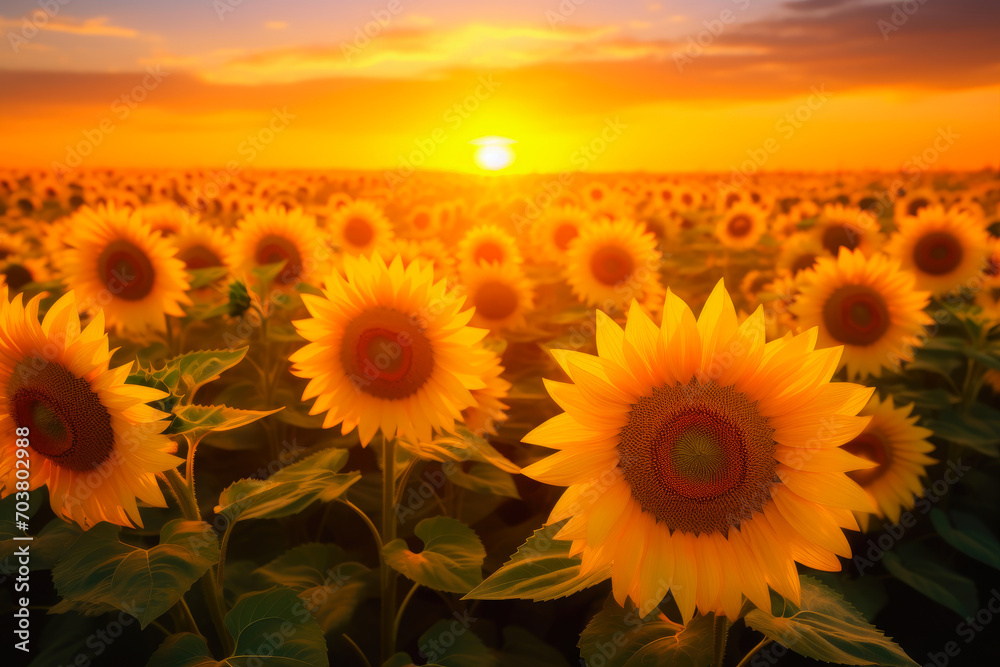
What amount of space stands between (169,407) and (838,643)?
2.09 meters

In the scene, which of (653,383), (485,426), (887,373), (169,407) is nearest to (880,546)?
(887,373)

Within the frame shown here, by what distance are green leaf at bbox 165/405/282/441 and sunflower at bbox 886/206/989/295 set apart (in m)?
7.20

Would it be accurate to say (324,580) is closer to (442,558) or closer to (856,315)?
(442,558)

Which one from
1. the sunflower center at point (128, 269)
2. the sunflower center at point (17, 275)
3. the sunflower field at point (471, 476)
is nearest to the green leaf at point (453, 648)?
the sunflower field at point (471, 476)

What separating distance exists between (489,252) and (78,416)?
579cm

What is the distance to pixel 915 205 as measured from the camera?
11602mm

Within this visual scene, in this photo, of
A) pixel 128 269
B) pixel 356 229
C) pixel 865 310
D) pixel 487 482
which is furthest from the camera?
pixel 356 229

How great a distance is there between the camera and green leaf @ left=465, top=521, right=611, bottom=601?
1.76 m

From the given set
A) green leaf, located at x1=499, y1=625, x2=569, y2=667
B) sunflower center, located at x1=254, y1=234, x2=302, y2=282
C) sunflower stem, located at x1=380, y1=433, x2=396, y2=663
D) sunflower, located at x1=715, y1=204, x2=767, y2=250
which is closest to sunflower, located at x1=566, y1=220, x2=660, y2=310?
sunflower center, located at x1=254, y1=234, x2=302, y2=282

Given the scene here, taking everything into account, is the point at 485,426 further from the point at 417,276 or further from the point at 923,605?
the point at 923,605

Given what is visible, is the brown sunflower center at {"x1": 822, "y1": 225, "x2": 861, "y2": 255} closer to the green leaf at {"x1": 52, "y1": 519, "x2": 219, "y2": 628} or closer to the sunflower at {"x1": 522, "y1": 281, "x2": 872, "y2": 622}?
the sunflower at {"x1": 522, "y1": 281, "x2": 872, "y2": 622}

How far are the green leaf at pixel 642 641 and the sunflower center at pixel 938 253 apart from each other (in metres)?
6.57

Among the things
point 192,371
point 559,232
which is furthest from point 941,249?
point 192,371

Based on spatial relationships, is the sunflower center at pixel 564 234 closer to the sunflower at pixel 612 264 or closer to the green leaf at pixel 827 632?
the sunflower at pixel 612 264
